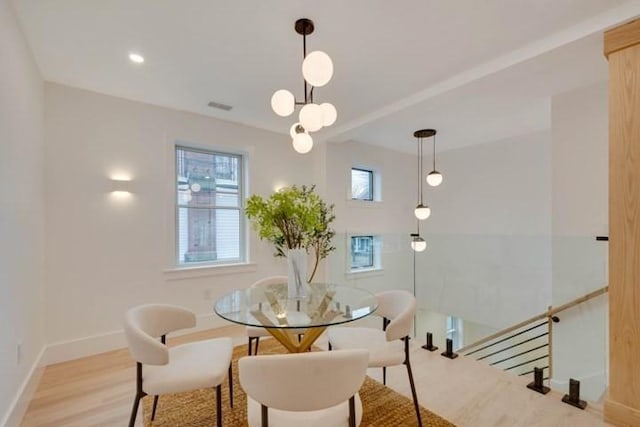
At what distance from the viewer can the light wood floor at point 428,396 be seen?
6.88ft

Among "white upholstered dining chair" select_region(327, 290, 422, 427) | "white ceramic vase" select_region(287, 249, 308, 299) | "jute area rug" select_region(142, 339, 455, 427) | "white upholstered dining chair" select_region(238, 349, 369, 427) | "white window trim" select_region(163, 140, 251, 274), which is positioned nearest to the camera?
"white upholstered dining chair" select_region(238, 349, 369, 427)

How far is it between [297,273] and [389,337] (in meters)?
0.81

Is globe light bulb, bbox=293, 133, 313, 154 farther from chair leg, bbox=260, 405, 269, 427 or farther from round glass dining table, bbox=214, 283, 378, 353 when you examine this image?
chair leg, bbox=260, 405, 269, 427

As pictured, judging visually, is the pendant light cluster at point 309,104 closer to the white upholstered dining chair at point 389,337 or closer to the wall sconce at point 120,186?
the white upholstered dining chair at point 389,337

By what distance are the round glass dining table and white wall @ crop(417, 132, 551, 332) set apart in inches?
122

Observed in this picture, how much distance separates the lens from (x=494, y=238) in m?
4.64

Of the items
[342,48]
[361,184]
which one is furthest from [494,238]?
[342,48]

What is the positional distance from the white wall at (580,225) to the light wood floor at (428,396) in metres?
0.60

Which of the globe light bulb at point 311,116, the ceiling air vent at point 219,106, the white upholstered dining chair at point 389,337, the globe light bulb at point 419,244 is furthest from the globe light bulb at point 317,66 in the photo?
the globe light bulb at point 419,244

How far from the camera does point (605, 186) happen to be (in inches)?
110

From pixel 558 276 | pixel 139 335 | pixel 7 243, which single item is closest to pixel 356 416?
pixel 139 335

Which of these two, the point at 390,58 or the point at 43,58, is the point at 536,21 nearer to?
the point at 390,58

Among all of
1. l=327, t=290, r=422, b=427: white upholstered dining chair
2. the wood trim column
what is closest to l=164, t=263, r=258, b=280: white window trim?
l=327, t=290, r=422, b=427: white upholstered dining chair

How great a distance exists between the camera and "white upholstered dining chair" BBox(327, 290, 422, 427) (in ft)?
6.27
